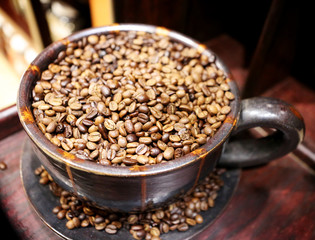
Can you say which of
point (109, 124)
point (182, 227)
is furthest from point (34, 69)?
point (182, 227)

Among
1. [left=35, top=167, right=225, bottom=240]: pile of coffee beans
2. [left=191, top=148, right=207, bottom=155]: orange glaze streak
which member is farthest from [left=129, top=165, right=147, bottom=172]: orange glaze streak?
[left=35, top=167, right=225, bottom=240]: pile of coffee beans

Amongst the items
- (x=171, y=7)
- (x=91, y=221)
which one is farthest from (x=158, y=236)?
(x=171, y=7)

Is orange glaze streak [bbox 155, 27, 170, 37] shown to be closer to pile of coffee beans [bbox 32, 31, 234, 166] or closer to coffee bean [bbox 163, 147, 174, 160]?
pile of coffee beans [bbox 32, 31, 234, 166]

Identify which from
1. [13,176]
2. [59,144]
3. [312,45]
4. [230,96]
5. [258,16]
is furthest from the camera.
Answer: [258,16]

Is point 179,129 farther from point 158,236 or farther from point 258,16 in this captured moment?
point 258,16

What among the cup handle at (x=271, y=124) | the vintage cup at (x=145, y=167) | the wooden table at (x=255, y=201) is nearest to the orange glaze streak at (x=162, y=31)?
the vintage cup at (x=145, y=167)

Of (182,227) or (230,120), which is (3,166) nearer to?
(182,227)
